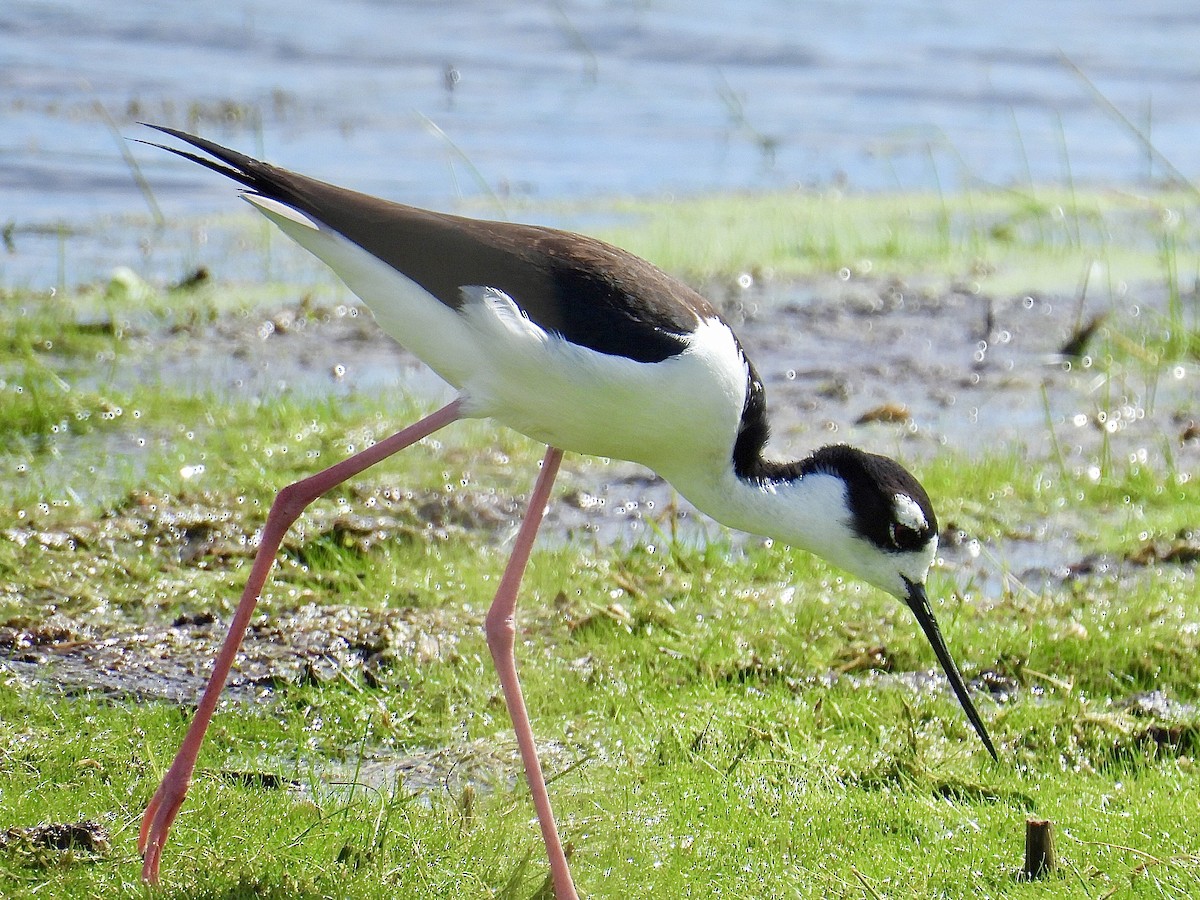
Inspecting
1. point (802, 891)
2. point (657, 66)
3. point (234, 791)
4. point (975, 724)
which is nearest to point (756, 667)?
point (975, 724)

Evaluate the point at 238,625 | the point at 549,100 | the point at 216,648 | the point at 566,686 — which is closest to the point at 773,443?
the point at 566,686

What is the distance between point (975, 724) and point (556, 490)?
2055 mm

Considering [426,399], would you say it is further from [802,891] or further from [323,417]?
[802,891]

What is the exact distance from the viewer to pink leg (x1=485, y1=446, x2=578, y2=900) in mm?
3086

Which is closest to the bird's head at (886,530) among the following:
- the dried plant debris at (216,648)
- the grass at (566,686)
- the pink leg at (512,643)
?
the grass at (566,686)

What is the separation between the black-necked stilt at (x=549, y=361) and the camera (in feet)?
10.6

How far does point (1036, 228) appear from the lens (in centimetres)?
941

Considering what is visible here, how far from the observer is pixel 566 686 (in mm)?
3904

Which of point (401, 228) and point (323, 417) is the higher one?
point (401, 228)

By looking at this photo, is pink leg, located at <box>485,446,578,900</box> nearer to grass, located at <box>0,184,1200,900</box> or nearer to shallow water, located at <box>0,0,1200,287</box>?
grass, located at <box>0,184,1200,900</box>

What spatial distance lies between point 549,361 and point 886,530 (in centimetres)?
84

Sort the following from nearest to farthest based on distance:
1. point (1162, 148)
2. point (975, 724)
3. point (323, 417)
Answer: point (975, 724) < point (323, 417) < point (1162, 148)

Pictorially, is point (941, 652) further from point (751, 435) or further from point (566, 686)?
point (566, 686)

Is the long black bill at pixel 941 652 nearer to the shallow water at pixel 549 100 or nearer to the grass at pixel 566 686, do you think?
the grass at pixel 566 686
